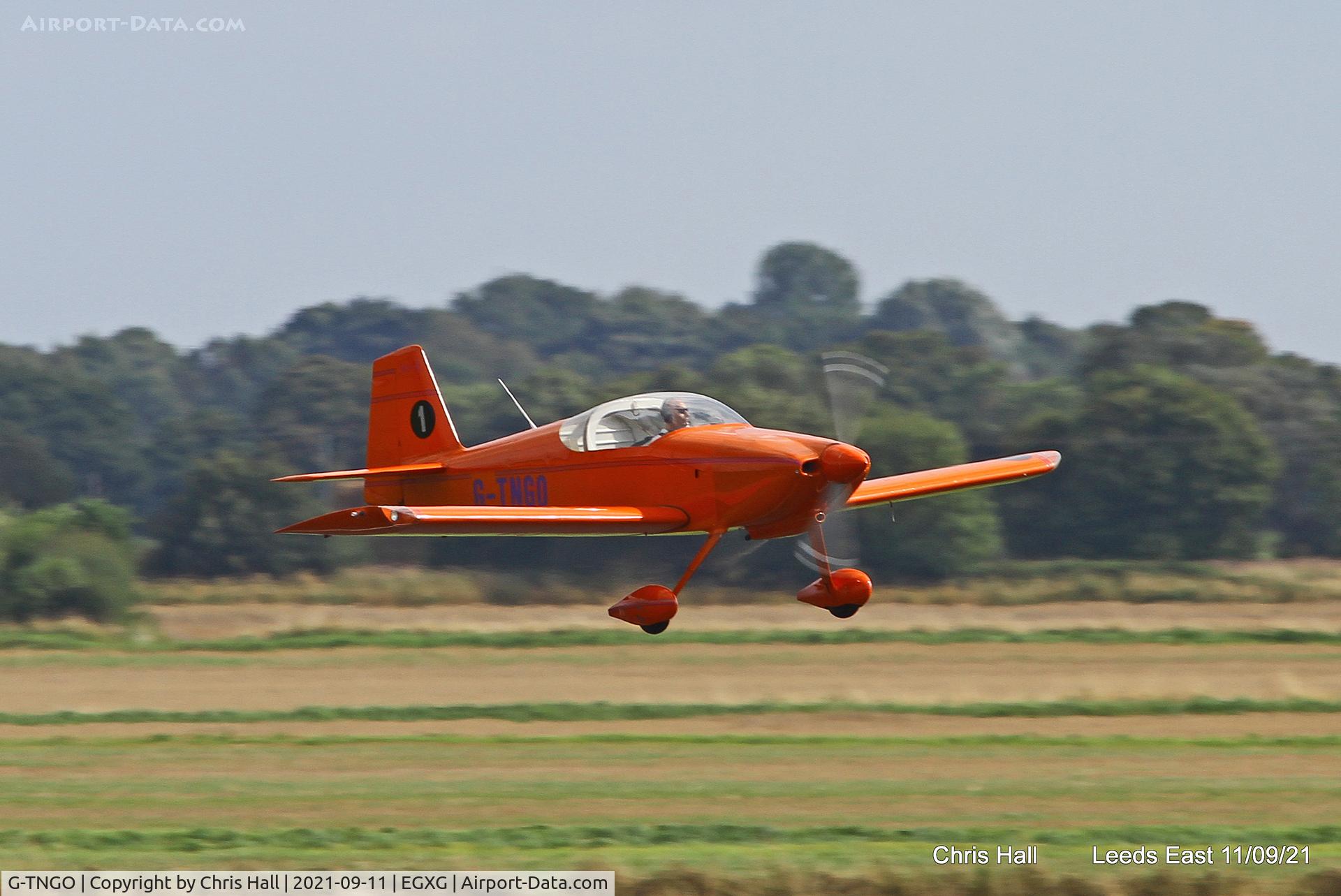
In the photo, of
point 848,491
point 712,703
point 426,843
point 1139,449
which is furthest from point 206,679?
point 1139,449

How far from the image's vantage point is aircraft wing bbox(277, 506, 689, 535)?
14812 millimetres

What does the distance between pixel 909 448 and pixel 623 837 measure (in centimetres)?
3010

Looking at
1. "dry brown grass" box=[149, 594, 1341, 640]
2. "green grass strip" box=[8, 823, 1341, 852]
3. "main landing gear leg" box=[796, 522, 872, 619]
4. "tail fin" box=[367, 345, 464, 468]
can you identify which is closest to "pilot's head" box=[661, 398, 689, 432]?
"main landing gear leg" box=[796, 522, 872, 619]

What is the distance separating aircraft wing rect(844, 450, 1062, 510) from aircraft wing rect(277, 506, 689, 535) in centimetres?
211

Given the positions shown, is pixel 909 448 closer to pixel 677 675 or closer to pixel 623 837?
pixel 677 675

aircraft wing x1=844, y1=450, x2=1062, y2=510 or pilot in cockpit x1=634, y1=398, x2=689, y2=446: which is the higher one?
pilot in cockpit x1=634, y1=398, x2=689, y2=446

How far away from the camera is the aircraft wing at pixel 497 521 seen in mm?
14812

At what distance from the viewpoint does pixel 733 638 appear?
36.2 metres

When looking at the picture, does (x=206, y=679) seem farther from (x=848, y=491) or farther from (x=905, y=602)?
(x=848, y=491)

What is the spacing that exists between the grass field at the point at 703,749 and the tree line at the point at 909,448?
17.4 feet

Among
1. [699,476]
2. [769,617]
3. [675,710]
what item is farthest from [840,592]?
[769,617]

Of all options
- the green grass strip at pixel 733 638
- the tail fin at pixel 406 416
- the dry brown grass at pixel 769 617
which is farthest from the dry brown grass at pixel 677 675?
the tail fin at pixel 406 416

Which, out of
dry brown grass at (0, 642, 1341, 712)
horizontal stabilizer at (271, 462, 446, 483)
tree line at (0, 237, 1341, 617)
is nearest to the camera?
horizontal stabilizer at (271, 462, 446, 483)

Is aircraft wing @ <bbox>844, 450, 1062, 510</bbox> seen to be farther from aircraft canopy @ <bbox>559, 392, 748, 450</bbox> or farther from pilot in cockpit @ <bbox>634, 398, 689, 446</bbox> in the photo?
pilot in cockpit @ <bbox>634, 398, 689, 446</bbox>
